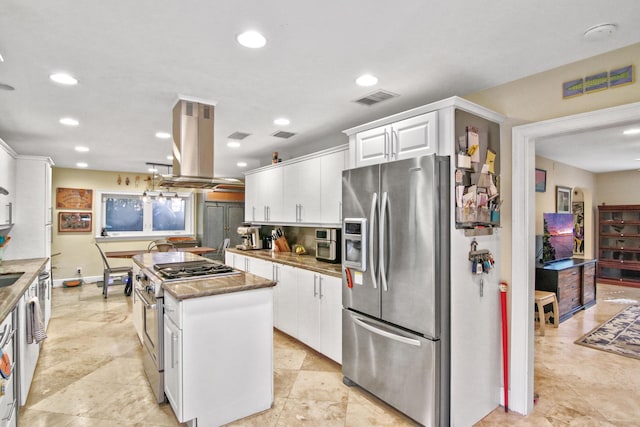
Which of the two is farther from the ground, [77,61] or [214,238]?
[77,61]

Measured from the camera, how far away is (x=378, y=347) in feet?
8.25

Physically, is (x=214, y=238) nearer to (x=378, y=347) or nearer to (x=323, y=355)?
(x=323, y=355)

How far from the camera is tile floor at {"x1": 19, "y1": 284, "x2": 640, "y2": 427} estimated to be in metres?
2.39

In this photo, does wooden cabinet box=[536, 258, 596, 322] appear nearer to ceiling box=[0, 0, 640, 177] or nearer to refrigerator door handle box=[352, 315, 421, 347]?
ceiling box=[0, 0, 640, 177]

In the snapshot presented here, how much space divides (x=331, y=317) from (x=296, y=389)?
2.24 ft

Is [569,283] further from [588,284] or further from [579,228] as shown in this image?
[579,228]

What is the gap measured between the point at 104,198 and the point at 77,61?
20.1ft

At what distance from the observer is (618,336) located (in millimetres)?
4152

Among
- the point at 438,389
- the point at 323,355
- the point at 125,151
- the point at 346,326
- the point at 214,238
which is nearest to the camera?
the point at 438,389

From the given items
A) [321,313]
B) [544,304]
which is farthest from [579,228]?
[321,313]

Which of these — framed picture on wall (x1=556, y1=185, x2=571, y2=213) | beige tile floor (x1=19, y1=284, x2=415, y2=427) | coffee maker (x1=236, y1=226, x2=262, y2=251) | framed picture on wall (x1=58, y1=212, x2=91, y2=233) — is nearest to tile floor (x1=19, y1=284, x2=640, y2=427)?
beige tile floor (x1=19, y1=284, x2=415, y2=427)

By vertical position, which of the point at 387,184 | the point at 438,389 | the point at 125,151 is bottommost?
the point at 438,389

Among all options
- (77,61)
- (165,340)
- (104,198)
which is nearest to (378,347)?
(165,340)

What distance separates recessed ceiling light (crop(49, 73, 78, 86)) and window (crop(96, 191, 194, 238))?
17.1 feet
